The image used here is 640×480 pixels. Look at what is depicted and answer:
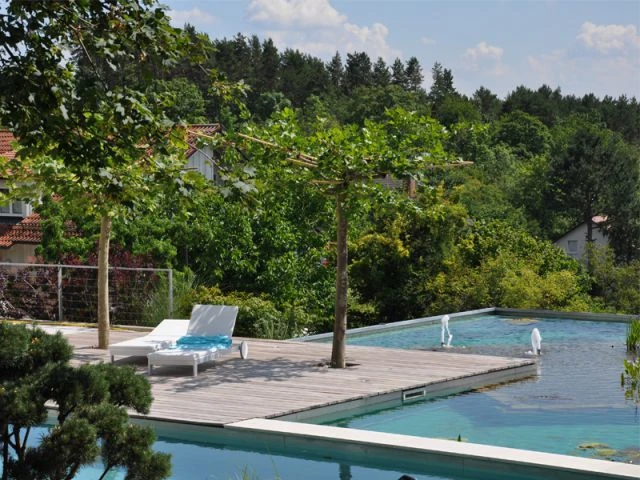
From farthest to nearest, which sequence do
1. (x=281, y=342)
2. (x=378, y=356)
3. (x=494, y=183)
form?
(x=494, y=183), (x=281, y=342), (x=378, y=356)

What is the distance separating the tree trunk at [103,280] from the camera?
14711 mm

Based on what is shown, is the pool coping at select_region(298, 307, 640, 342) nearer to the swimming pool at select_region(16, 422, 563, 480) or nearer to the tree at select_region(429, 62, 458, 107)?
the swimming pool at select_region(16, 422, 563, 480)

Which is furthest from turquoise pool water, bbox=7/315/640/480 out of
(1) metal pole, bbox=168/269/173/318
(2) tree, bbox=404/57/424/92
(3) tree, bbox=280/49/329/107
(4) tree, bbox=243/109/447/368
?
(2) tree, bbox=404/57/424/92

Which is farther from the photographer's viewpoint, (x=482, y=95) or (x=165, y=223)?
(x=482, y=95)

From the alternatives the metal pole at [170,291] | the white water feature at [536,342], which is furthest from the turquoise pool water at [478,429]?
the metal pole at [170,291]

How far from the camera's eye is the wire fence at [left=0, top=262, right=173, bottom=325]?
63.6 ft

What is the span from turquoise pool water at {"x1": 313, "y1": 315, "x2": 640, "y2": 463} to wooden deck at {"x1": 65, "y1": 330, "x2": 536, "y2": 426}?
0.27 m

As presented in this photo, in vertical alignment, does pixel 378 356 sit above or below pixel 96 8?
below

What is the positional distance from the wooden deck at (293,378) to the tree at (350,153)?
80cm

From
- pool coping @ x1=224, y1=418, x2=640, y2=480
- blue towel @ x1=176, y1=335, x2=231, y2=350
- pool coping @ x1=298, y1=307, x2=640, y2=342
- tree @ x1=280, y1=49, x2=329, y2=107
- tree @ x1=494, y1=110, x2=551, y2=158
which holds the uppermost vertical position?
tree @ x1=280, y1=49, x2=329, y2=107

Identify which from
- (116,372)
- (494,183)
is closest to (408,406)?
(116,372)

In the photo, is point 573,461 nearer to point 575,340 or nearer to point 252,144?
point 252,144

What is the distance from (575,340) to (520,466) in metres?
10.3

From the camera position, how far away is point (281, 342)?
16.0 meters
